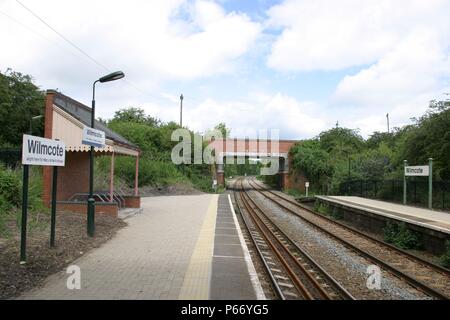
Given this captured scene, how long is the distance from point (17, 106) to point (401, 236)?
40131mm

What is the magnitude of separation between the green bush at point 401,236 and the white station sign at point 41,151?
1046cm

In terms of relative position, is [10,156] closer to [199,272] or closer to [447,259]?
[199,272]

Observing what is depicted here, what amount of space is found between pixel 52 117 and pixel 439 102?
19497 mm

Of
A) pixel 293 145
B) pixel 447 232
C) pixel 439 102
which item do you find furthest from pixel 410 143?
pixel 293 145

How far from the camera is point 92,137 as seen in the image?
13.1 m

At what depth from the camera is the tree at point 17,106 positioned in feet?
137

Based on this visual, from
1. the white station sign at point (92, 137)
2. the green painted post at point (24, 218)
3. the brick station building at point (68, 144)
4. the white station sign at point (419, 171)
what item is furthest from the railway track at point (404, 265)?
the brick station building at point (68, 144)

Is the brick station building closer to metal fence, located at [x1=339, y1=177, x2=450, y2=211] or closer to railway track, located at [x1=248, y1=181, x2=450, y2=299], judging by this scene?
railway track, located at [x1=248, y1=181, x2=450, y2=299]

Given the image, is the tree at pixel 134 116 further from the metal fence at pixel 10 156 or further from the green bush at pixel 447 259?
the green bush at pixel 447 259

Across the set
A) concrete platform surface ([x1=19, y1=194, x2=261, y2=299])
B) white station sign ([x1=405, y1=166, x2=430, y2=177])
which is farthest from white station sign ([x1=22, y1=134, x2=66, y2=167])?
white station sign ([x1=405, y1=166, x2=430, y2=177])

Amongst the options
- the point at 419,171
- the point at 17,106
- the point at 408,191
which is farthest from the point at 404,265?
the point at 17,106

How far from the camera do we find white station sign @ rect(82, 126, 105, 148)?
12633 millimetres

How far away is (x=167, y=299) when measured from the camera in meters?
6.61

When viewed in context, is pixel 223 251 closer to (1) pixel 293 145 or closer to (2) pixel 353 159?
(2) pixel 353 159
